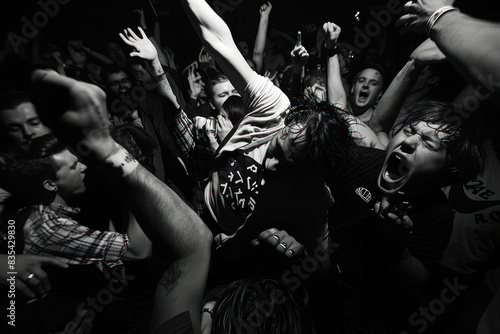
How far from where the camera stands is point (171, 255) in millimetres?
1569

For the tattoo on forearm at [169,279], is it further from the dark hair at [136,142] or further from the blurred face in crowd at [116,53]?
the blurred face in crowd at [116,53]

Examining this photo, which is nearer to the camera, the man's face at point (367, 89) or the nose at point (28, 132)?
the nose at point (28, 132)

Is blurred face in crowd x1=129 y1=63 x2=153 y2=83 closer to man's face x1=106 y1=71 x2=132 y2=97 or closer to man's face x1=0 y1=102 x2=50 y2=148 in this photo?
man's face x1=106 y1=71 x2=132 y2=97

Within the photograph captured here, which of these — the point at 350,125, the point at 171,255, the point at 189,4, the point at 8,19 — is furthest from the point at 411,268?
the point at 8,19

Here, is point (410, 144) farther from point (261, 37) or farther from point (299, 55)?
point (261, 37)

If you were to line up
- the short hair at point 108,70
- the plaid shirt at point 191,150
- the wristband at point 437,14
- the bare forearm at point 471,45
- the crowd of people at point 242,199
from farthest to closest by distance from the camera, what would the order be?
the plaid shirt at point 191,150 → the short hair at point 108,70 → the crowd of people at point 242,199 → the wristband at point 437,14 → the bare forearm at point 471,45

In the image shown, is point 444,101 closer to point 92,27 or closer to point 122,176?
point 122,176

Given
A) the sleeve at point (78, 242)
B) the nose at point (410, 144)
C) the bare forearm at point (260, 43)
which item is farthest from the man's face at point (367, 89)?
the sleeve at point (78, 242)

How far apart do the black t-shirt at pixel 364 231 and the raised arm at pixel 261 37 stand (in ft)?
2.16

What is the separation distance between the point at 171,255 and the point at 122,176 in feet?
1.26

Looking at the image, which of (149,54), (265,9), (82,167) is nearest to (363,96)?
(265,9)

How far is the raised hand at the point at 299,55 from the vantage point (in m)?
1.76

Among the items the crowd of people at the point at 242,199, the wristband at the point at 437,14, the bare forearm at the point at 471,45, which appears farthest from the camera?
the crowd of people at the point at 242,199

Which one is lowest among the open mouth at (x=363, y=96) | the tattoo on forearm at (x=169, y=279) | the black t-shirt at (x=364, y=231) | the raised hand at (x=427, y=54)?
the black t-shirt at (x=364, y=231)
